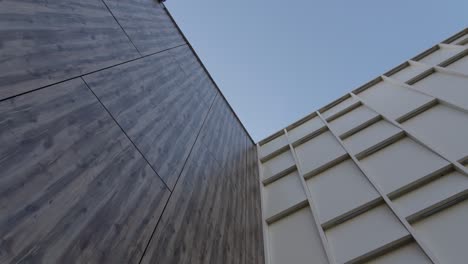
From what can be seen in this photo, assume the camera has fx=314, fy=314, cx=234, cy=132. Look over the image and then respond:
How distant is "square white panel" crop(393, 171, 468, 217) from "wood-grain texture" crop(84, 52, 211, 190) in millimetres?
1809

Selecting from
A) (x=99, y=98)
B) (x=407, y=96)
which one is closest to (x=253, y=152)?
(x=407, y=96)

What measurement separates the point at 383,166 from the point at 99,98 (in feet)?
8.58

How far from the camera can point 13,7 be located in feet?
5.41

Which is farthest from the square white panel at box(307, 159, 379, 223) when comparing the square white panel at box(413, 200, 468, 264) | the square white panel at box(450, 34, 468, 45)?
the square white panel at box(450, 34, 468, 45)

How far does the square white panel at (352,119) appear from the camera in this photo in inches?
162

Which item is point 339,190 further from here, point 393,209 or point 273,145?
point 273,145

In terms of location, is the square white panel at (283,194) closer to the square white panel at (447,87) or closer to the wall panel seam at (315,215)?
the wall panel seam at (315,215)

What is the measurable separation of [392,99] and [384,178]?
5.48 ft

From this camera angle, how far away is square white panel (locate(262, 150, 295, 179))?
4.32m

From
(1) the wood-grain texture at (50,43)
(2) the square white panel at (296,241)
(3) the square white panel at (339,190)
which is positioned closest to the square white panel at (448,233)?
(3) the square white panel at (339,190)

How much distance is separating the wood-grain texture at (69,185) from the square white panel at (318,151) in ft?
7.74

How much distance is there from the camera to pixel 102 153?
5.69 feet

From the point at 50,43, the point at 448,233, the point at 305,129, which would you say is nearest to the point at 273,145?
the point at 305,129

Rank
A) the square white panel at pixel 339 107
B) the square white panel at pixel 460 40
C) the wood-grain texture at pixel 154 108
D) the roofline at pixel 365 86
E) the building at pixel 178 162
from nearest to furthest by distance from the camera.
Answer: the building at pixel 178 162, the wood-grain texture at pixel 154 108, the square white panel at pixel 460 40, the roofline at pixel 365 86, the square white panel at pixel 339 107
